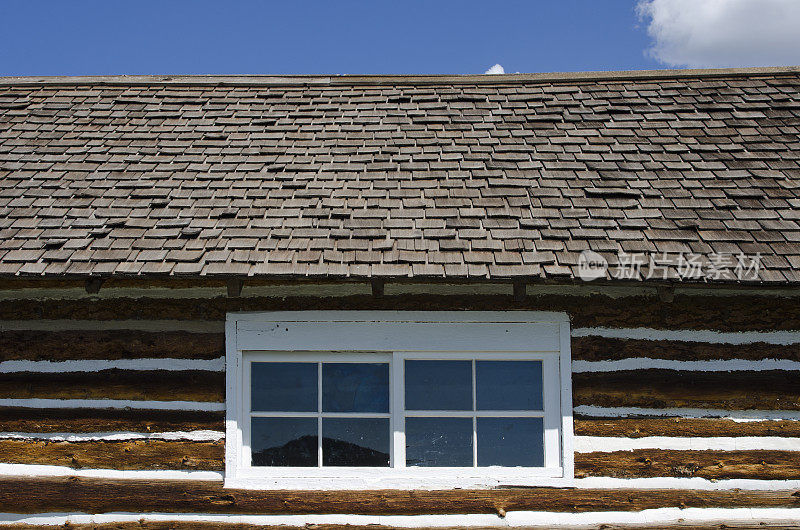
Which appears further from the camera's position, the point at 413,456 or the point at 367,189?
the point at 367,189

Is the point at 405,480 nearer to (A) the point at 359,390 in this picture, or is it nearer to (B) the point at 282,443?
(A) the point at 359,390

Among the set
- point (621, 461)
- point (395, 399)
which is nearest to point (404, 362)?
point (395, 399)

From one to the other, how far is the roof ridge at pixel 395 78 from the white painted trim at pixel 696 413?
363cm

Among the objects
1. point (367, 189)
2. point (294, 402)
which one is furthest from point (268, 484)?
point (367, 189)

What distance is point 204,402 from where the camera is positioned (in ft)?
13.4

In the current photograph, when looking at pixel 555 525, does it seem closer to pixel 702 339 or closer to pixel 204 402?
pixel 702 339

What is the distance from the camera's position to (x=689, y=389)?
13.3 feet

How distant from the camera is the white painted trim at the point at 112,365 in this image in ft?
13.5

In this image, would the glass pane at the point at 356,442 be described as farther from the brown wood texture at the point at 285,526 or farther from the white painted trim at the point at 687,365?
the white painted trim at the point at 687,365

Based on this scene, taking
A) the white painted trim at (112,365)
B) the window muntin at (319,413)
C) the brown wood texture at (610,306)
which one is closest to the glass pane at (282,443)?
the window muntin at (319,413)

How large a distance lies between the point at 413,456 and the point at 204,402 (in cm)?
157

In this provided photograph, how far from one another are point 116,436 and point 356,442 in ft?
5.72

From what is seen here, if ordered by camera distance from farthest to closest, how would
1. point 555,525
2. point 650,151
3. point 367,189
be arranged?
point 650,151, point 367,189, point 555,525

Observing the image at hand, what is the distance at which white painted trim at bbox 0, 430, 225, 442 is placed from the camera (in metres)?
4.03
